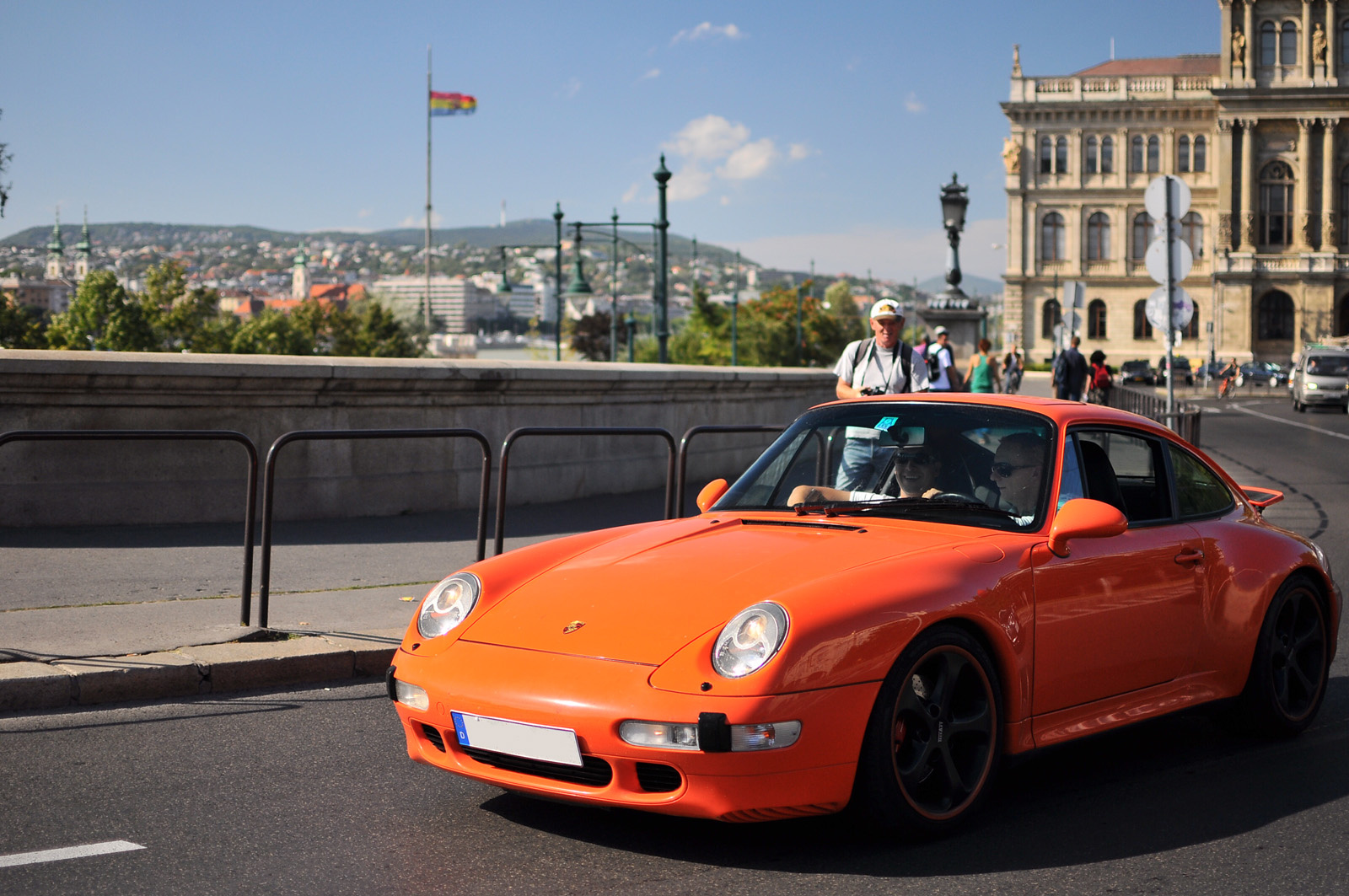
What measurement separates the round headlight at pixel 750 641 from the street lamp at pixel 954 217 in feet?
73.9

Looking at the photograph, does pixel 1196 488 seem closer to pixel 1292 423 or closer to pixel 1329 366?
pixel 1292 423

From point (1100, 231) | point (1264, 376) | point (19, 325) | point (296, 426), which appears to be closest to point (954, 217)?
point (296, 426)

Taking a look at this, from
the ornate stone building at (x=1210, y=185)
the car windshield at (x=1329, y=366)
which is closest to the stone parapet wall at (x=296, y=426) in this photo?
the car windshield at (x=1329, y=366)

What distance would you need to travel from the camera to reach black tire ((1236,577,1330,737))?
5.32 metres

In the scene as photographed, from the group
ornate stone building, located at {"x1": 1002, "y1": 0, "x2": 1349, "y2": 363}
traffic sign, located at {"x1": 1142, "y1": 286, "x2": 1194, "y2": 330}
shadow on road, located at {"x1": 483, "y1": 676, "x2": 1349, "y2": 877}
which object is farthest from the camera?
ornate stone building, located at {"x1": 1002, "y1": 0, "x2": 1349, "y2": 363}

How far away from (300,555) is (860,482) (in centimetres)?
534

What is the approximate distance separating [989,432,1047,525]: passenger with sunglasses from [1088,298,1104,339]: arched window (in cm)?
9707

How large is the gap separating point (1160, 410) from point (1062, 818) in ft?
52.6

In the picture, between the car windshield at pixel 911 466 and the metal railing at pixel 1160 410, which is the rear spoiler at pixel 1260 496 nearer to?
the car windshield at pixel 911 466

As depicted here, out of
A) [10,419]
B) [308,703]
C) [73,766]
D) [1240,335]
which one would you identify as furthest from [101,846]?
[1240,335]

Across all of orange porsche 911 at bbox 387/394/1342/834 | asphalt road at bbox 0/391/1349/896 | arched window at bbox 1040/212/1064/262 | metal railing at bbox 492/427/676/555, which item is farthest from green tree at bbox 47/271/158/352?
orange porsche 911 at bbox 387/394/1342/834

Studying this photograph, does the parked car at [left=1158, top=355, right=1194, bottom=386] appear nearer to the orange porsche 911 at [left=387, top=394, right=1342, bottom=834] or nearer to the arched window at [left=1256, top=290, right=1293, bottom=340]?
the arched window at [left=1256, top=290, right=1293, bottom=340]

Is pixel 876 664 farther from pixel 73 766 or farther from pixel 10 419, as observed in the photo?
pixel 10 419

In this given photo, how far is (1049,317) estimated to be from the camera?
319 feet
